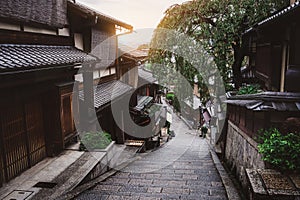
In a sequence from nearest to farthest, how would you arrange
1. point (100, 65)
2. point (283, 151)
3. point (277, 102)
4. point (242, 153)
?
point (283, 151) < point (277, 102) < point (242, 153) < point (100, 65)

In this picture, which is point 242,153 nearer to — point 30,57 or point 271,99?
point 271,99

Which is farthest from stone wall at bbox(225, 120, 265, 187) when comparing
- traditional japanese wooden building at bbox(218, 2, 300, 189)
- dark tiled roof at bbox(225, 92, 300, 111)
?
dark tiled roof at bbox(225, 92, 300, 111)

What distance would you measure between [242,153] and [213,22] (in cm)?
705

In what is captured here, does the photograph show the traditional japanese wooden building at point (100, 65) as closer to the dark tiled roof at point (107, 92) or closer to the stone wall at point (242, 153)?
the dark tiled roof at point (107, 92)

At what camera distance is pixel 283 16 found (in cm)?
702

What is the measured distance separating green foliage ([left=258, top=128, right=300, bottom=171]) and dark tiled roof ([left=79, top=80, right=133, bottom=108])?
27.4 feet

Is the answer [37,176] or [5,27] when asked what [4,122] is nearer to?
[37,176]

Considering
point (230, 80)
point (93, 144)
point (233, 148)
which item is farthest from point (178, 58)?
point (93, 144)

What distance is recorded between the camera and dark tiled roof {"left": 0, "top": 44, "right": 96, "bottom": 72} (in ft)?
21.1

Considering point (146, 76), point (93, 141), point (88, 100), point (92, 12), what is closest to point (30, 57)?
point (93, 141)

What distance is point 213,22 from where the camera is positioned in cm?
1306

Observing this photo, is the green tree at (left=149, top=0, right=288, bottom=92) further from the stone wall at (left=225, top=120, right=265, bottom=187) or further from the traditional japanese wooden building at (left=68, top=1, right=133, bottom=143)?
the stone wall at (left=225, top=120, right=265, bottom=187)

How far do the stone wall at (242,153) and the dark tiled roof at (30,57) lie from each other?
650 cm

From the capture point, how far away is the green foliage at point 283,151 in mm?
5607
